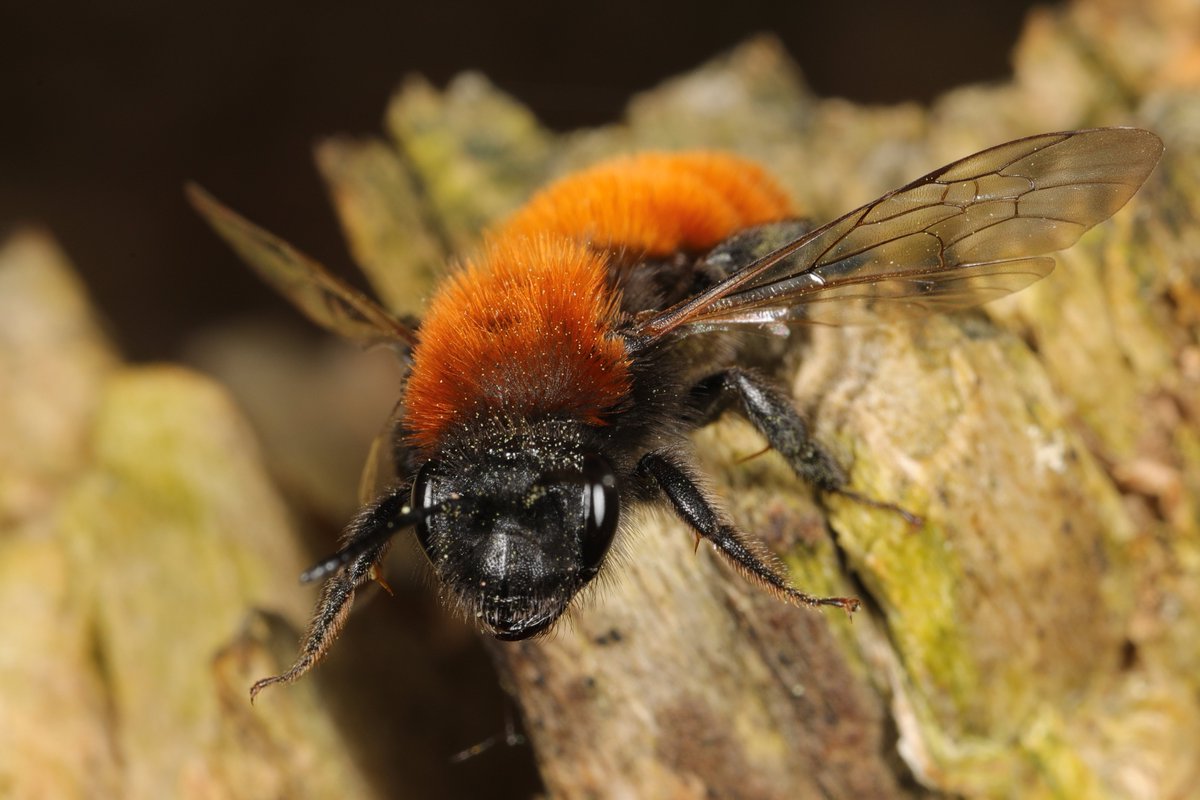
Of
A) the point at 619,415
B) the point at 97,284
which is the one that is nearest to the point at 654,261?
the point at 619,415

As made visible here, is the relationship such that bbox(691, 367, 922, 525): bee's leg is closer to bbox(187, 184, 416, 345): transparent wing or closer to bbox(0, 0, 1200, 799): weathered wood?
bbox(0, 0, 1200, 799): weathered wood

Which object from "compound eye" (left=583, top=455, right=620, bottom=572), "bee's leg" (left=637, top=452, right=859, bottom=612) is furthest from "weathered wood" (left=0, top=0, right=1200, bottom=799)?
"compound eye" (left=583, top=455, right=620, bottom=572)

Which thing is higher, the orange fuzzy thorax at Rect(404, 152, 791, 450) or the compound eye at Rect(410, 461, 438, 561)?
the orange fuzzy thorax at Rect(404, 152, 791, 450)

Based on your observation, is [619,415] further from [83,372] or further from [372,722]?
[83,372]

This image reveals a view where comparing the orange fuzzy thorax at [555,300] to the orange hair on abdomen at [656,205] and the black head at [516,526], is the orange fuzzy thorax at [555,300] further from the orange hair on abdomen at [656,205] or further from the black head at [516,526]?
the black head at [516,526]

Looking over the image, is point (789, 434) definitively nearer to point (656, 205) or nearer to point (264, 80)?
point (656, 205)
